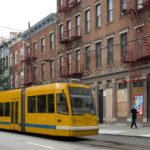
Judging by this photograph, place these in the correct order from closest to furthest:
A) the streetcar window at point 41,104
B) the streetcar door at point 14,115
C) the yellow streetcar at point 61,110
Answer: the yellow streetcar at point 61,110 → the streetcar window at point 41,104 → the streetcar door at point 14,115

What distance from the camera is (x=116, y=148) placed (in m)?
17.9

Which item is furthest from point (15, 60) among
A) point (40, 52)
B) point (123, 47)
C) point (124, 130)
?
point (124, 130)

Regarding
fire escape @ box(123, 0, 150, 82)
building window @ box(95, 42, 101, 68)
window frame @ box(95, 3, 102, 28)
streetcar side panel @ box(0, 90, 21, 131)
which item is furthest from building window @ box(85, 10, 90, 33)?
streetcar side panel @ box(0, 90, 21, 131)

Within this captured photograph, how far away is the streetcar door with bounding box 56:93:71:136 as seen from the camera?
2164 cm

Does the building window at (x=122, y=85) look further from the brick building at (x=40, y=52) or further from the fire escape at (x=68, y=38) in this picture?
the brick building at (x=40, y=52)

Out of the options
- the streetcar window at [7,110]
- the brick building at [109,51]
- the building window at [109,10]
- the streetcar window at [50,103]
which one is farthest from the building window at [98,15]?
the streetcar window at [50,103]

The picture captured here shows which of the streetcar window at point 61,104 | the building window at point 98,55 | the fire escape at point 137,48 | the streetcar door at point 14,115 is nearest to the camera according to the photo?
the streetcar window at point 61,104

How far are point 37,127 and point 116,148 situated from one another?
25.0ft

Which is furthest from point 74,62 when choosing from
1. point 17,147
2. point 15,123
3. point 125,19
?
point 17,147

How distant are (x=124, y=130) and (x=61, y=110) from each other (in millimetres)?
9147

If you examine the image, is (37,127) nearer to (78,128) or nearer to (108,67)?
(78,128)

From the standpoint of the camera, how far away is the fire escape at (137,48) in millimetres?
32562

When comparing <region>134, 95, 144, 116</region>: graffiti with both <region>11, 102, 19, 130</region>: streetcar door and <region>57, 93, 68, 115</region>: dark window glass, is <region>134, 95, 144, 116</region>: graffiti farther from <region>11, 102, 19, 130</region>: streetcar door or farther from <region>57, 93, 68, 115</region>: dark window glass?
<region>57, 93, 68, 115</region>: dark window glass

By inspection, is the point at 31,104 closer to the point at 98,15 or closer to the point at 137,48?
the point at 137,48
